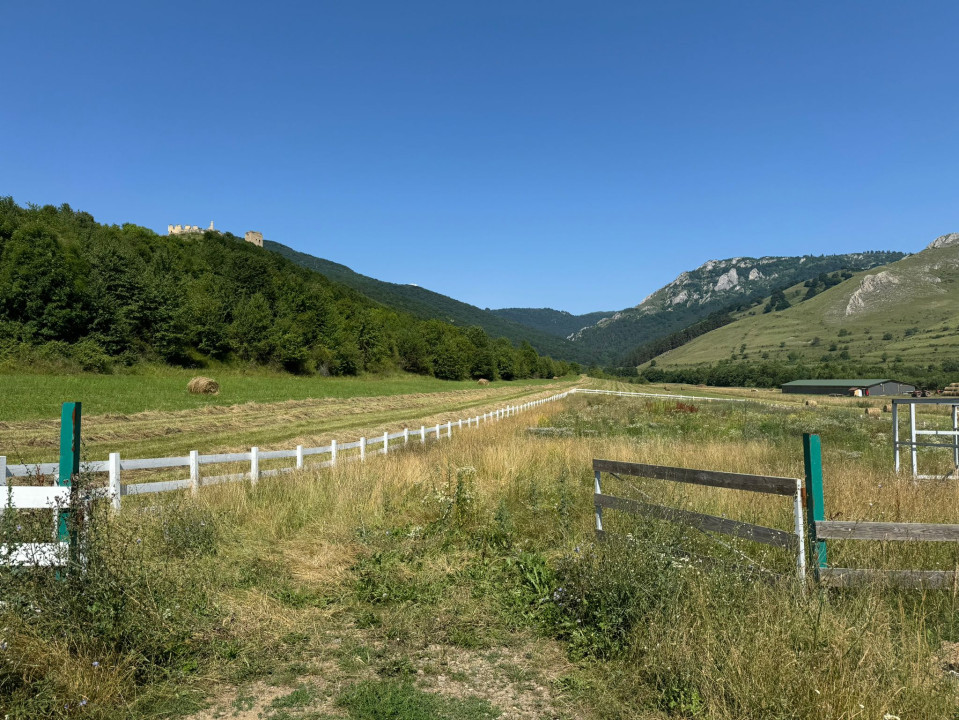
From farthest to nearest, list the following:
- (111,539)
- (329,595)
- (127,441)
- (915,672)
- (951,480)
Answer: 1. (127,441)
2. (951,480)
3. (329,595)
4. (111,539)
5. (915,672)

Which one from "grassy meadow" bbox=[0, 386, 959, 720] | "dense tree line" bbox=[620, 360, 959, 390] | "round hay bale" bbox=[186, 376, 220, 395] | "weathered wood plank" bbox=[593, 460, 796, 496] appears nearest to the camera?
"grassy meadow" bbox=[0, 386, 959, 720]

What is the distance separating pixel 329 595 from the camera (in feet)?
21.2

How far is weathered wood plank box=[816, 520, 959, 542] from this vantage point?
5078mm

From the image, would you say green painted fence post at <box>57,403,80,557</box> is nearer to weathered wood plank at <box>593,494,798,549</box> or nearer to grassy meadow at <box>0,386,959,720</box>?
grassy meadow at <box>0,386,959,720</box>

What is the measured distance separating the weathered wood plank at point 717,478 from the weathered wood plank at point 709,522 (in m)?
0.32

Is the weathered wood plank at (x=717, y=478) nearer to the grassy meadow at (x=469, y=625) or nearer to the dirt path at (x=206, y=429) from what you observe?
the grassy meadow at (x=469, y=625)

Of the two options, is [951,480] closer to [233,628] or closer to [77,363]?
[233,628]

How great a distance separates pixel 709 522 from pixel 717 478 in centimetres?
42

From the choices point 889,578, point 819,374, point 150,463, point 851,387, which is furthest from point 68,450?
point 819,374

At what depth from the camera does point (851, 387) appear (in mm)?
113625

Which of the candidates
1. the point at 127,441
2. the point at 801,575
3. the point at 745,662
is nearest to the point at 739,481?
the point at 801,575

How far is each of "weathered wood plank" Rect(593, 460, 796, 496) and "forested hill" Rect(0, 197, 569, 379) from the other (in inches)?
1753

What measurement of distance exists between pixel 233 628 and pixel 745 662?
4122 millimetres

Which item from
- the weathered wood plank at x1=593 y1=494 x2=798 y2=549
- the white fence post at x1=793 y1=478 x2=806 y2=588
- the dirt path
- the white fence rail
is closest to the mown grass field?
the dirt path
